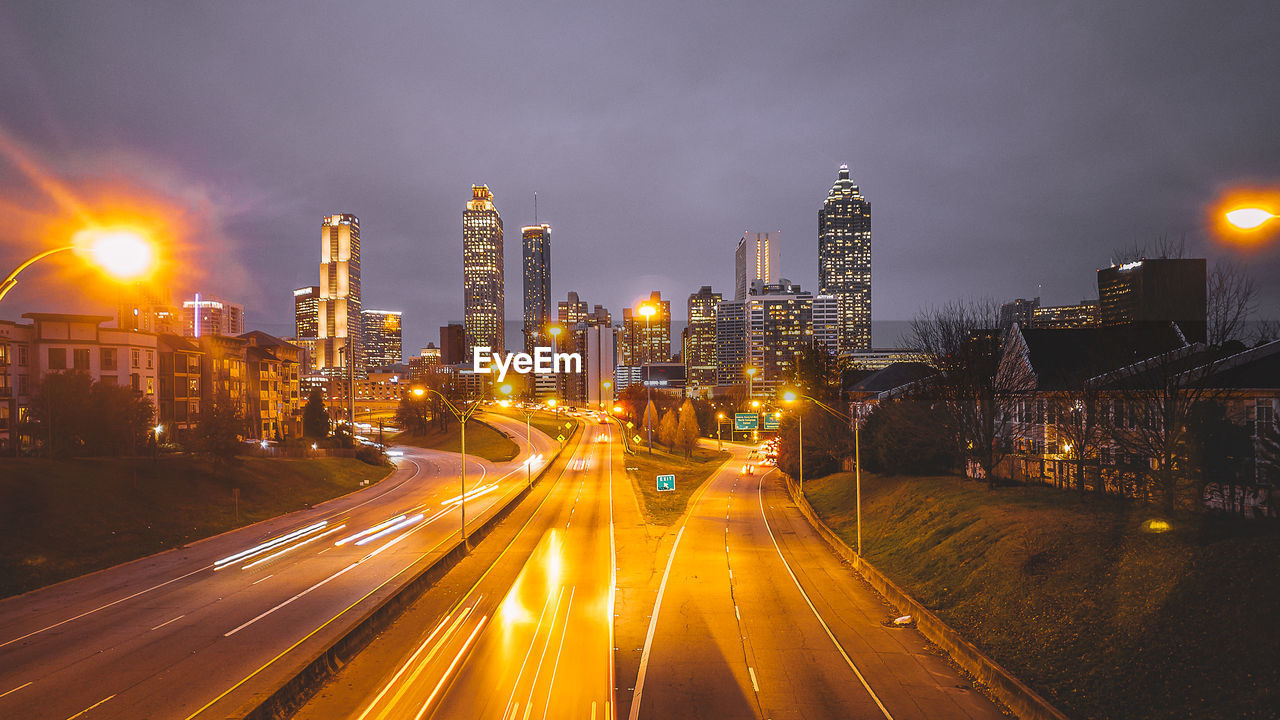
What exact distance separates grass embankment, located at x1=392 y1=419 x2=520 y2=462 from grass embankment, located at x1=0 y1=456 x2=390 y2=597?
3723 cm

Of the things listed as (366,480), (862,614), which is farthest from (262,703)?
(366,480)

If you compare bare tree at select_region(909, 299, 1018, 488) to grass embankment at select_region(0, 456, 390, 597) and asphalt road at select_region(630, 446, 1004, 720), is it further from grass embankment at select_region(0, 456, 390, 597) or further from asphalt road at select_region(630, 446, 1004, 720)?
grass embankment at select_region(0, 456, 390, 597)

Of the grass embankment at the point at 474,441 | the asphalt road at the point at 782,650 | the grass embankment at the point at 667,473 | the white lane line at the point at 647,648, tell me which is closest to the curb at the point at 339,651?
the white lane line at the point at 647,648

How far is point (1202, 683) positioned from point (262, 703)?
20.4 metres

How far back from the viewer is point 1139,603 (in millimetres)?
16734

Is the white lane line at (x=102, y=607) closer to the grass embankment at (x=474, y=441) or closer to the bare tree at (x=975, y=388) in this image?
the bare tree at (x=975, y=388)

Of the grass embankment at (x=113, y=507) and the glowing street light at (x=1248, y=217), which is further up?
the glowing street light at (x=1248, y=217)

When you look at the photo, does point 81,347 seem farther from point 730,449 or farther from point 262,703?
point 730,449

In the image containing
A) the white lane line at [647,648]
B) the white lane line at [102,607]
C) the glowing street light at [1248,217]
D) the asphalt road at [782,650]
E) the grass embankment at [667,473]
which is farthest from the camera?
the grass embankment at [667,473]

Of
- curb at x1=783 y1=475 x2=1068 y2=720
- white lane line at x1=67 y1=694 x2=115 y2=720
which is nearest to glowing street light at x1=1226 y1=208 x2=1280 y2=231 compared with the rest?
curb at x1=783 y1=475 x2=1068 y2=720

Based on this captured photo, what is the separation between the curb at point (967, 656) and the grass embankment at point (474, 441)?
2618 inches

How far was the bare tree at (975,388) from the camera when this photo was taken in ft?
117

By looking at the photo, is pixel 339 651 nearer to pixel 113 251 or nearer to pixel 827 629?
pixel 113 251

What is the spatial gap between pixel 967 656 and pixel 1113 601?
13.9 ft
